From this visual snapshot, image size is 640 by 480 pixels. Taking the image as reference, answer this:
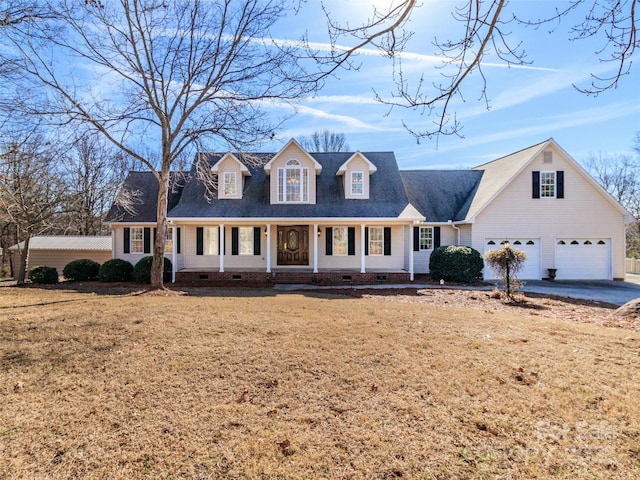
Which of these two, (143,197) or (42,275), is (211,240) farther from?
(42,275)

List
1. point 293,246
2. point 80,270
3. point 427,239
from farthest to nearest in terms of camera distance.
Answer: point 427,239 → point 293,246 → point 80,270

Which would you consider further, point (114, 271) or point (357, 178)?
point (357, 178)

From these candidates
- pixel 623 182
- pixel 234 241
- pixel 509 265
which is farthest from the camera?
pixel 623 182

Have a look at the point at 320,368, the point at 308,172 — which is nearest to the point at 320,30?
the point at 320,368

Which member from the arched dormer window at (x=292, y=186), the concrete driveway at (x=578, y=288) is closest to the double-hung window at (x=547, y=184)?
the concrete driveway at (x=578, y=288)

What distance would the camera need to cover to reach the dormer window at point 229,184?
16562 mm

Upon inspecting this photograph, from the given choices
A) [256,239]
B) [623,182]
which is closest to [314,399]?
[256,239]

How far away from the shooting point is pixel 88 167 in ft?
85.5

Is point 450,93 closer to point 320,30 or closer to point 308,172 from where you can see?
point 320,30

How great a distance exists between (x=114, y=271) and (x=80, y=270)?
250 cm

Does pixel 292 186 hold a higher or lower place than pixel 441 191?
lower

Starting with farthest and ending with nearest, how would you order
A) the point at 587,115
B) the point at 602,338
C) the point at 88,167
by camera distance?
the point at 88,167 < the point at 587,115 < the point at 602,338

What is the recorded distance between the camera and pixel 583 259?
16.3m

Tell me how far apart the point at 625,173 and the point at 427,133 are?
44.5 meters
